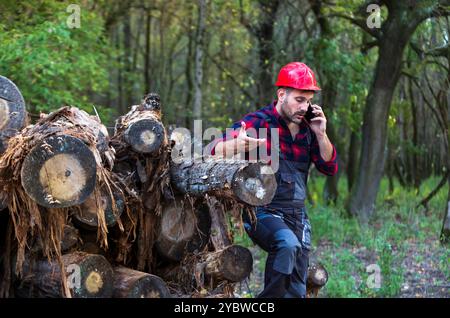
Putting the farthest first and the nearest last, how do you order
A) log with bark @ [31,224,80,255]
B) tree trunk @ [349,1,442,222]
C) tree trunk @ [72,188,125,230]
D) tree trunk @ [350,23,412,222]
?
tree trunk @ [350,23,412,222], tree trunk @ [349,1,442,222], tree trunk @ [72,188,125,230], log with bark @ [31,224,80,255]

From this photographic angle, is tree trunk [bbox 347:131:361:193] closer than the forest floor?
No

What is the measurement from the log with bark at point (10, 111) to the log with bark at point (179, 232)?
130cm

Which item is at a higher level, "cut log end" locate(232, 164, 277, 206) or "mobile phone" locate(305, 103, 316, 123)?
"mobile phone" locate(305, 103, 316, 123)

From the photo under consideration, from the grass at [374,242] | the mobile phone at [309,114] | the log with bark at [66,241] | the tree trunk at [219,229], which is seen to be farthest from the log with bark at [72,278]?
the grass at [374,242]

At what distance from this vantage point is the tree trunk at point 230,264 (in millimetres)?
5371

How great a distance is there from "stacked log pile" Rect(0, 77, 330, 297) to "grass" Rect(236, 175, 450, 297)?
3.02 meters

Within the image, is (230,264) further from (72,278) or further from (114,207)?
(72,278)

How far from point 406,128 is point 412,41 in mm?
5601

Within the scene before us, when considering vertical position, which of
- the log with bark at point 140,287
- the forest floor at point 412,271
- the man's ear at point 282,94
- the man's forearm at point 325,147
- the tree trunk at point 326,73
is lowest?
the forest floor at point 412,271

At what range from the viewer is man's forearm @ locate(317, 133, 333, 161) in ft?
17.9

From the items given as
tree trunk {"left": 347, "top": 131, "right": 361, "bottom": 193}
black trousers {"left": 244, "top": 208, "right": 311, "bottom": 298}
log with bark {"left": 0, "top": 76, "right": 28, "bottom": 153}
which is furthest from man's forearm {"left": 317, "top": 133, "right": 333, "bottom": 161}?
tree trunk {"left": 347, "top": 131, "right": 361, "bottom": 193}

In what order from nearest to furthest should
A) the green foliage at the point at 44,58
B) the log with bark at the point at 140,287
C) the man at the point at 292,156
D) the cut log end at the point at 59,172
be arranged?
the cut log end at the point at 59,172 → the log with bark at the point at 140,287 → the man at the point at 292,156 → the green foliage at the point at 44,58

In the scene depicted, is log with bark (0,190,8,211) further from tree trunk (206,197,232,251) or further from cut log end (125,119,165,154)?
tree trunk (206,197,232,251)

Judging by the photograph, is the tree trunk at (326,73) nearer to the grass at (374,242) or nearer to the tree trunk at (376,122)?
the tree trunk at (376,122)
